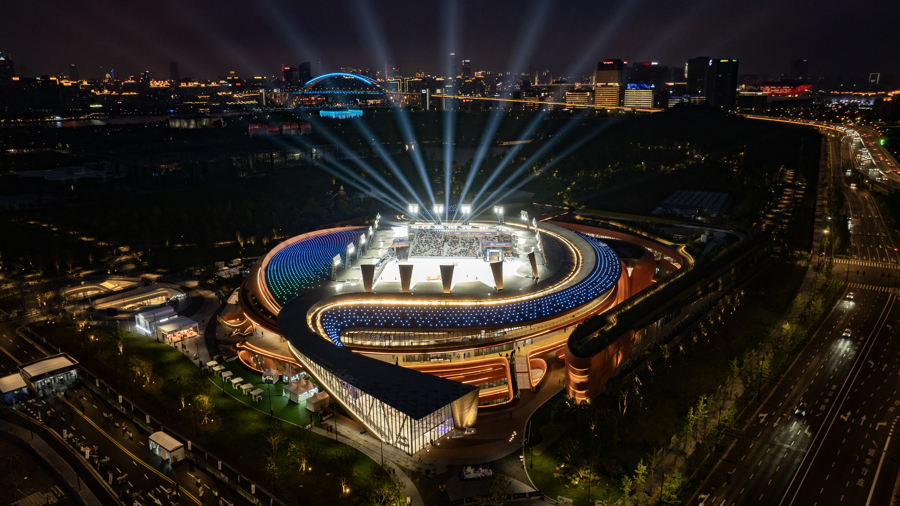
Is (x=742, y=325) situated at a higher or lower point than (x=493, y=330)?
lower

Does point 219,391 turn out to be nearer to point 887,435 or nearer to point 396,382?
point 396,382

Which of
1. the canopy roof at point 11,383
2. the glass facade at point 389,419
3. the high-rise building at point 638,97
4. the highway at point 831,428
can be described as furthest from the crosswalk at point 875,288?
the high-rise building at point 638,97

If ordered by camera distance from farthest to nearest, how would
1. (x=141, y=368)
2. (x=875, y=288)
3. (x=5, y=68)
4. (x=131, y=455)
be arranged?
(x=5, y=68) < (x=875, y=288) < (x=141, y=368) < (x=131, y=455)

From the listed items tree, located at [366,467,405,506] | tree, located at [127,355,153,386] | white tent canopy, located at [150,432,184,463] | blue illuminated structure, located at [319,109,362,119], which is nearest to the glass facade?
tree, located at [366,467,405,506]

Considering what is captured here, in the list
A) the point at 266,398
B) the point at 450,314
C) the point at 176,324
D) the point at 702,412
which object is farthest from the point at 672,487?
the point at 176,324

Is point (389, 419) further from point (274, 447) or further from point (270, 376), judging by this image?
point (270, 376)

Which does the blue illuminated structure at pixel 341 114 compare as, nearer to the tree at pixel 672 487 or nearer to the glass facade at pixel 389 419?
the glass facade at pixel 389 419

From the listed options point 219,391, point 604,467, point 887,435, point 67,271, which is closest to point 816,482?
point 887,435
